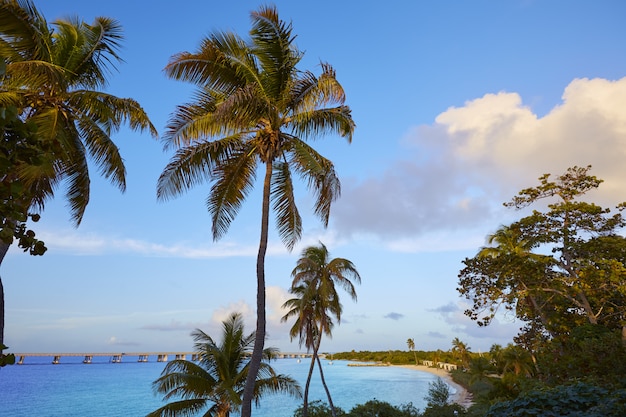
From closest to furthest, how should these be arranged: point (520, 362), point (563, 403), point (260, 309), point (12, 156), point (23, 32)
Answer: point (12, 156) → point (563, 403) → point (23, 32) → point (260, 309) → point (520, 362)

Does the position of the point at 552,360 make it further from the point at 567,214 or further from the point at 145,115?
the point at 145,115

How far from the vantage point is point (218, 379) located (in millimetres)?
16734

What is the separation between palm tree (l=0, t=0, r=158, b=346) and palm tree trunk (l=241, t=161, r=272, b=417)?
128 inches

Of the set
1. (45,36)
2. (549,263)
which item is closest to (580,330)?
(549,263)

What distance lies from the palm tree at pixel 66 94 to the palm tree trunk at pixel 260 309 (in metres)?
3.24

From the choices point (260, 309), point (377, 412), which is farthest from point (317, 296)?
point (260, 309)

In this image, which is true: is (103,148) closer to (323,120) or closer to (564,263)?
(323,120)

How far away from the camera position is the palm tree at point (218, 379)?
47.8 ft

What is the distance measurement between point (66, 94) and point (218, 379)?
461 inches

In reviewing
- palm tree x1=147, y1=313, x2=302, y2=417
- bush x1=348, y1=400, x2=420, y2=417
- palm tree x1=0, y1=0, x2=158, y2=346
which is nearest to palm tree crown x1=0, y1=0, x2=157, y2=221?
palm tree x1=0, y1=0, x2=158, y2=346

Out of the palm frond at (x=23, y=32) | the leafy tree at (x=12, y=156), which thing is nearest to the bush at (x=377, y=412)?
the palm frond at (x=23, y=32)

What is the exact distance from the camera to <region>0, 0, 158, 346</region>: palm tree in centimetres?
876

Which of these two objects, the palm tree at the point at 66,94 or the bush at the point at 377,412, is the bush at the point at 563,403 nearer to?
the palm tree at the point at 66,94

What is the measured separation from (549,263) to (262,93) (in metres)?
13.7
